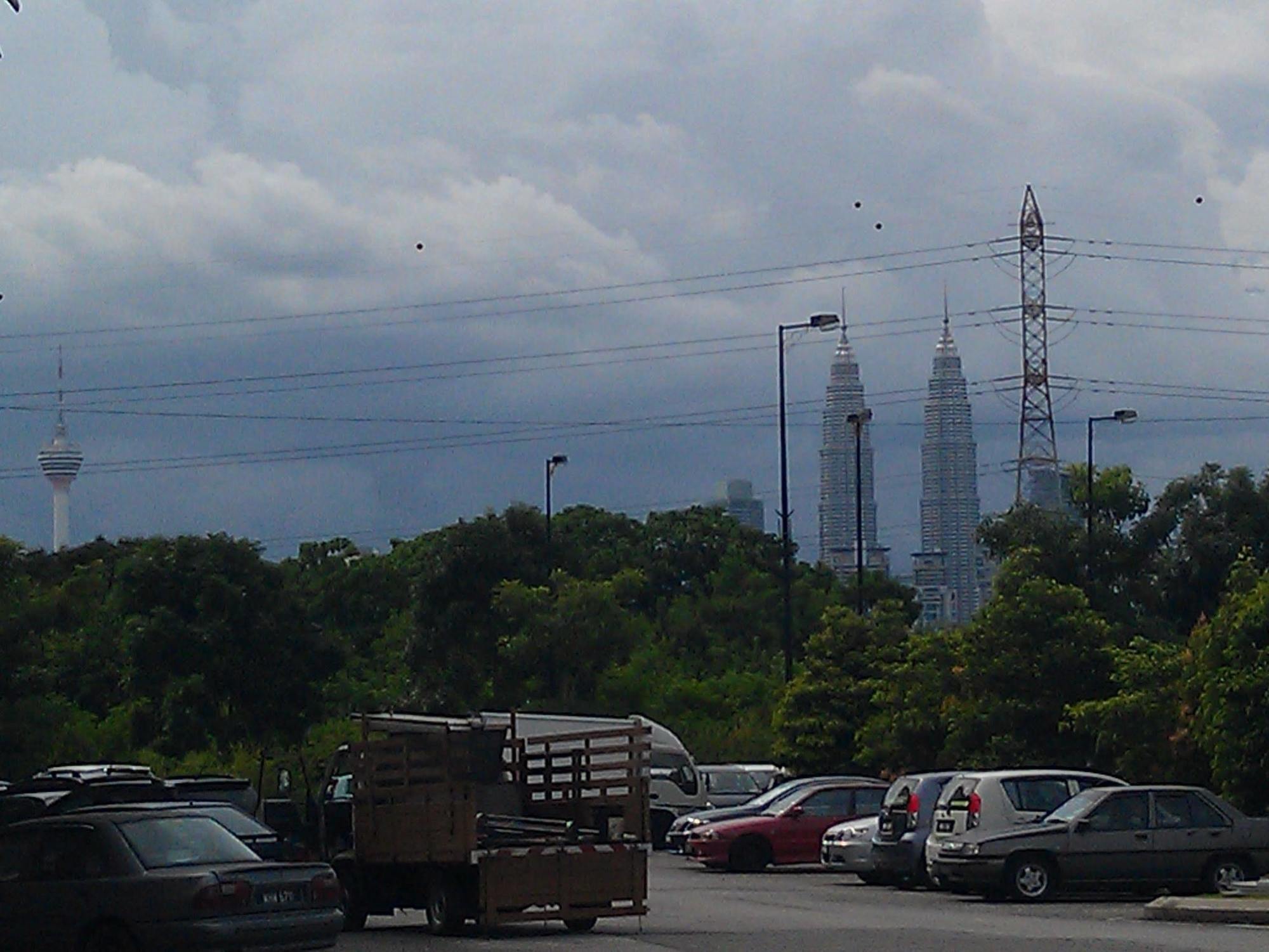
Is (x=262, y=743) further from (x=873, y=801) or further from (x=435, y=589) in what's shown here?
(x=873, y=801)

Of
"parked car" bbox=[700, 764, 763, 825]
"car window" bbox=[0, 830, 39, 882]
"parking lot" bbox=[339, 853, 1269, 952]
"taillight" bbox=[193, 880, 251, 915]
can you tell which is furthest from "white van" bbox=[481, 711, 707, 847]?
"taillight" bbox=[193, 880, 251, 915]

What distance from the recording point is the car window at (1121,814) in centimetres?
2509

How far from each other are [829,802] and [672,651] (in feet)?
128

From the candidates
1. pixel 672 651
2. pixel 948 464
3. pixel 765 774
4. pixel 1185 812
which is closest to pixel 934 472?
pixel 948 464

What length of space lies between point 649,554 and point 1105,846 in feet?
186

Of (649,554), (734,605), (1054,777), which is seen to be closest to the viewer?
(1054,777)

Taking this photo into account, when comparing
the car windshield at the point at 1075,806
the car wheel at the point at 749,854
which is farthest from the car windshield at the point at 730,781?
the car windshield at the point at 1075,806

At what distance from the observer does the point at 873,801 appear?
33.7 m

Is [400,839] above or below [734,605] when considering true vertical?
below

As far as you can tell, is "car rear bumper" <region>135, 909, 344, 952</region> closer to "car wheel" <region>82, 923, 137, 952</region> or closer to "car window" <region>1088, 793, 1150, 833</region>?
"car wheel" <region>82, 923, 137, 952</region>

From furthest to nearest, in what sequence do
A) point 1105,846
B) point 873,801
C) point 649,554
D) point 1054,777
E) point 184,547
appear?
point 649,554, point 184,547, point 873,801, point 1054,777, point 1105,846

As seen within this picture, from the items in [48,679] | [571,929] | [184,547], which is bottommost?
[571,929]

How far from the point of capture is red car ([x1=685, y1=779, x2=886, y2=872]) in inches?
1309

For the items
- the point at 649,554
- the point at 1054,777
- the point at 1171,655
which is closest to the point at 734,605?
the point at 649,554
